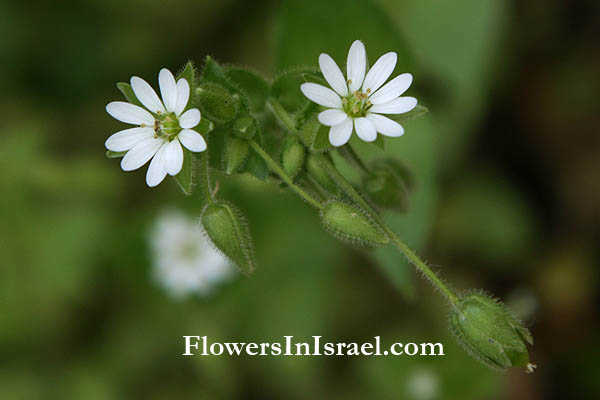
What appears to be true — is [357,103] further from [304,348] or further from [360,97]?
[304,348]

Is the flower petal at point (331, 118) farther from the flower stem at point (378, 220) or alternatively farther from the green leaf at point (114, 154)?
the green leaf at point (114, 154)

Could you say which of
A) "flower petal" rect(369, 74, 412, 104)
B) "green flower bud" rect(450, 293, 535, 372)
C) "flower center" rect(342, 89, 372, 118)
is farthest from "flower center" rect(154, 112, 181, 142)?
"green flower bud" rect(450, 293, 535, 372)

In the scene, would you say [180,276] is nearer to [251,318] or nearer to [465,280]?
[251,318]

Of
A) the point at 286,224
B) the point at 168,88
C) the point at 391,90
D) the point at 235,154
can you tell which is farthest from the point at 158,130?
the point at 286,224

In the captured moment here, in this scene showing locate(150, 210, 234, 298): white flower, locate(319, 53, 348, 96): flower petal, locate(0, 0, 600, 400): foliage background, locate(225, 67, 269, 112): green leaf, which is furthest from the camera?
locate(150, 210, 234, 298): white flower

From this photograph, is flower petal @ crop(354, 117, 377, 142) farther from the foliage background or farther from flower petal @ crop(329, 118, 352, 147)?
the foliage background

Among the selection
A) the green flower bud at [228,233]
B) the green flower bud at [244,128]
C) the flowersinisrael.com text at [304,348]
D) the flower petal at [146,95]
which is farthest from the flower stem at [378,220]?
the flowersinisrael.com text at [304,348]

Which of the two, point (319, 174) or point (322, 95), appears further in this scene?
point (319, 174)
